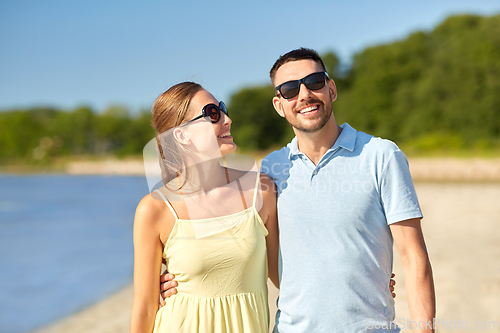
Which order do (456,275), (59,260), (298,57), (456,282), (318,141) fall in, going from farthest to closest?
1. (59,260)
2. (456,275)
3. (456,282)
4. (298,57)
5. (318,141)

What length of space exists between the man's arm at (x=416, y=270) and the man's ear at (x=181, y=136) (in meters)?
1.18

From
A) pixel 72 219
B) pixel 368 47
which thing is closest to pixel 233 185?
pixel 72 219

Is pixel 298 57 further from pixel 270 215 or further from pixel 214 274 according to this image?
pixel 214 274

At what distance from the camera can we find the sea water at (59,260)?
9.88 meters

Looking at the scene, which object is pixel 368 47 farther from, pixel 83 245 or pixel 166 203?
pixel 166 203

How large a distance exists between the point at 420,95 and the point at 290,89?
39965 millimetres

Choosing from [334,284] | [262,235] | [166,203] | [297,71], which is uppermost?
[297,71]

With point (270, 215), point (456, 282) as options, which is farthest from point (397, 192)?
point (456, 282)

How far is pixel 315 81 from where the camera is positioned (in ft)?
7.50

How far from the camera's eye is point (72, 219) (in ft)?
90.1

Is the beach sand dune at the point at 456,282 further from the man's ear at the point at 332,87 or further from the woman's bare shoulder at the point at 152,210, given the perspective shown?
the woman's bare shoulder at the point at 152,210

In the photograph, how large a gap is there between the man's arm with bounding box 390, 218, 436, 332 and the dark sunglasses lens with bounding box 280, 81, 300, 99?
872 millimetres

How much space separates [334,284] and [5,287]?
13.4m

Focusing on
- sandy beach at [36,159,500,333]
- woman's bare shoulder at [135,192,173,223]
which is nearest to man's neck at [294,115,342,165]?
woman's bare shoulder at [135,192,173,223]
